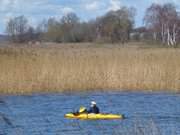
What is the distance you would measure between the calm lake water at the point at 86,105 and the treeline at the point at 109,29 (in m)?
45.5

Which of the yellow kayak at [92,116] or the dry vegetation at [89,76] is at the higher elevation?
the dry vegetation at [89,76]

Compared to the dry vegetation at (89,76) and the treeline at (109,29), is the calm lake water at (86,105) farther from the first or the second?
the treeline at (109,29)

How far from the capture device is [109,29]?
7356cm

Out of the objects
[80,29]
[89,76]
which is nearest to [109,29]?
[80,29]

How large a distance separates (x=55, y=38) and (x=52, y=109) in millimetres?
52444

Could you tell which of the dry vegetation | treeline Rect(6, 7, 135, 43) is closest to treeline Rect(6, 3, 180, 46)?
treeline Rect(6, 7, 135, 43)

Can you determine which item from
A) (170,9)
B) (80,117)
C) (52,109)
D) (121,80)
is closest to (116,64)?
(121,80)

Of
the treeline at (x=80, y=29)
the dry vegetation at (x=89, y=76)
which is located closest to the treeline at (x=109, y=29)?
the treeline at (x=80, y=29)

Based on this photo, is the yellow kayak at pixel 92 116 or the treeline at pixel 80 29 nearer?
the yellow kayak at pixel 92 116

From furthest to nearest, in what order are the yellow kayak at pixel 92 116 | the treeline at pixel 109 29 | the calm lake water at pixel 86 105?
the treeline at pixel 109 29 < the yellow kayak at pixel 92 116 < the calm lake water at pixel 86 105

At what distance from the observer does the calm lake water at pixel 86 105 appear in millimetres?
16062

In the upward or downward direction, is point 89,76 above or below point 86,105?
above

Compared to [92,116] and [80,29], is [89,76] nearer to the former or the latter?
[92,116]

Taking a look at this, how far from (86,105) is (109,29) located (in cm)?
5160
